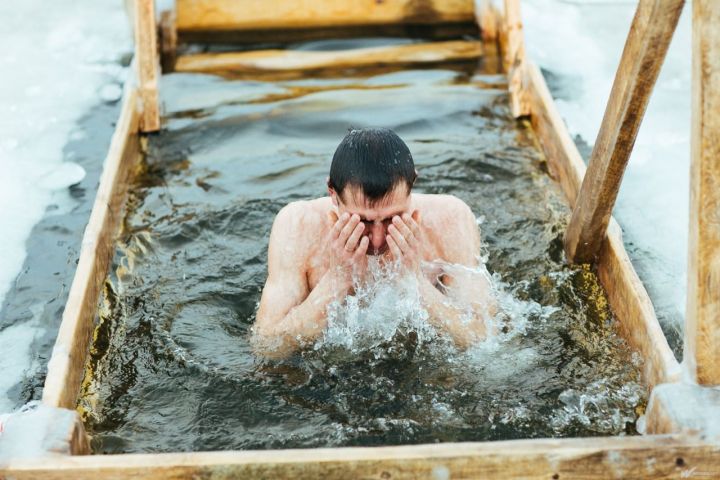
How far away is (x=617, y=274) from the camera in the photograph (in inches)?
174

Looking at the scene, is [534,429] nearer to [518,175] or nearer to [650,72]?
[650,72]

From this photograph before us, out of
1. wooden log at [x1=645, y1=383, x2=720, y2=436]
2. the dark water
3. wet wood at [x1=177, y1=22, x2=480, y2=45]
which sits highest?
wet wood at [x1=177, y1=22, x2=480, y2=45]

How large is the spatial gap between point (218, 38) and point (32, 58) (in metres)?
1.58

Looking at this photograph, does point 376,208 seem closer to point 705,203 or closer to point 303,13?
point 705,203

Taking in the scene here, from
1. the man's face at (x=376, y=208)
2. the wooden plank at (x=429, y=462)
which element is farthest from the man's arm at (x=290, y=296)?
the wooden plank at (x=429, y=462)

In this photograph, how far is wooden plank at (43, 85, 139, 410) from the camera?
12.2 feet

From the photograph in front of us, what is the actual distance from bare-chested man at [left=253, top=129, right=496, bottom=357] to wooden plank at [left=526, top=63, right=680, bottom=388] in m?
0.61

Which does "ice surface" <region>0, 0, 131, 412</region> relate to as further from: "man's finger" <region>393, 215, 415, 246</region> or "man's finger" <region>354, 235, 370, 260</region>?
"man's finger" <region>393, 215, 415, 246</region>

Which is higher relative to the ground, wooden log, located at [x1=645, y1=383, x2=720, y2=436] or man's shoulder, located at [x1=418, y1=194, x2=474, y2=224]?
man's shoulder, located at [x1=418, y1=194, x2=474, y2=224]

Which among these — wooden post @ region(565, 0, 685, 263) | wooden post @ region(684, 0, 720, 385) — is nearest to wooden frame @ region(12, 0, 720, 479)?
wooden post @ region(684, 0, 720, 385)

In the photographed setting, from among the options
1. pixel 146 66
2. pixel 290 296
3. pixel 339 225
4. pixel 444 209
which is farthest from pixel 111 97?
pixel 339 225

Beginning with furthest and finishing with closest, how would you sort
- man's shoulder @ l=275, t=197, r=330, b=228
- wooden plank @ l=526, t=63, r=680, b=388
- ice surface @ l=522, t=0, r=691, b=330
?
1. ice surface @ l=522, t=0, r=691, b=330
2. man's shoulder @ l=275, t=197, r=330, b=228
3. wooden plank @ l=526, t=63, r=680, b=388

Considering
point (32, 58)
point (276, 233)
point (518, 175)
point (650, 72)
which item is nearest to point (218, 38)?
point (32, 58)

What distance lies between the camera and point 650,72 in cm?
387
